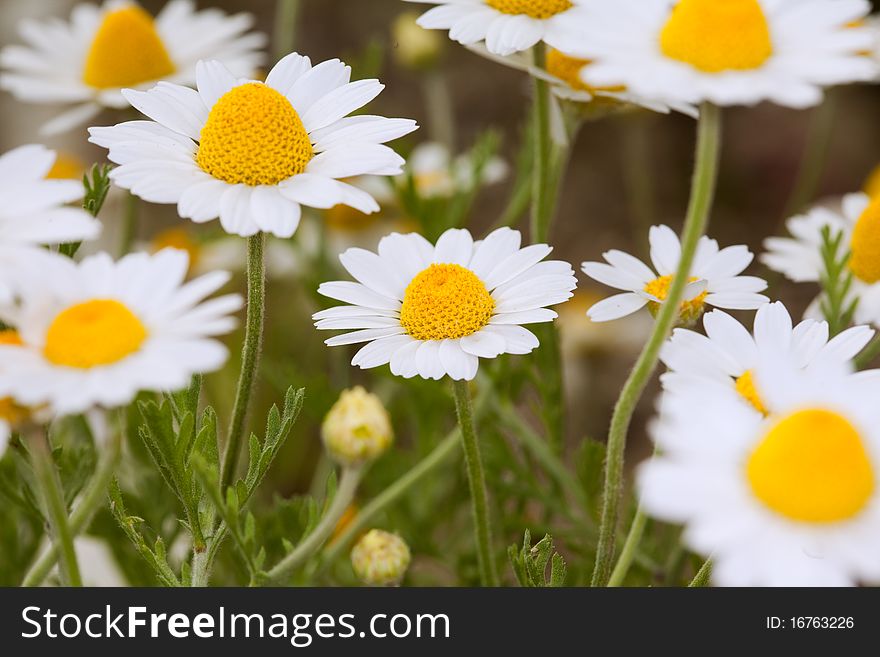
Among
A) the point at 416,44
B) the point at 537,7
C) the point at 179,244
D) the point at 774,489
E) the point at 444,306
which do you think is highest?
the point at 416,44

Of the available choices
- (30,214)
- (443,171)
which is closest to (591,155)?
(443,171)

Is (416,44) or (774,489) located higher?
(416,44)

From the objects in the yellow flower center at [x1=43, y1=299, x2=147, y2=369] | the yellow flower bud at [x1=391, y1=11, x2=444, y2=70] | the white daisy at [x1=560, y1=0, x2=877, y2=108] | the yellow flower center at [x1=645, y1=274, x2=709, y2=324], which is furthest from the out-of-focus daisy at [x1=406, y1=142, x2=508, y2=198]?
the yellow flower center at [x1=43, y1=299, x2=147, y2=369]

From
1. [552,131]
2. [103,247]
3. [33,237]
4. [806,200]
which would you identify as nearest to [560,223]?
[806,200]


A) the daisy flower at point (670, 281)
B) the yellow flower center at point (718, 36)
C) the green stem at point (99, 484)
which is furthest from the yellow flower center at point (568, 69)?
the green stem at point (99, 484)

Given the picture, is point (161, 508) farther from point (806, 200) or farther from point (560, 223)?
point (560, 223)

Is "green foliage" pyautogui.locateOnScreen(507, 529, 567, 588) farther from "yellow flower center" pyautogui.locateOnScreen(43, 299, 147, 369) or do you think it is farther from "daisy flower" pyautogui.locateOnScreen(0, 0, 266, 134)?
"daisy flower" pyautogui.locateOnScreen(0, 0, 266, 134)

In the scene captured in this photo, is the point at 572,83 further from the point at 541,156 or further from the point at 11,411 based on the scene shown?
the point at 11,411
